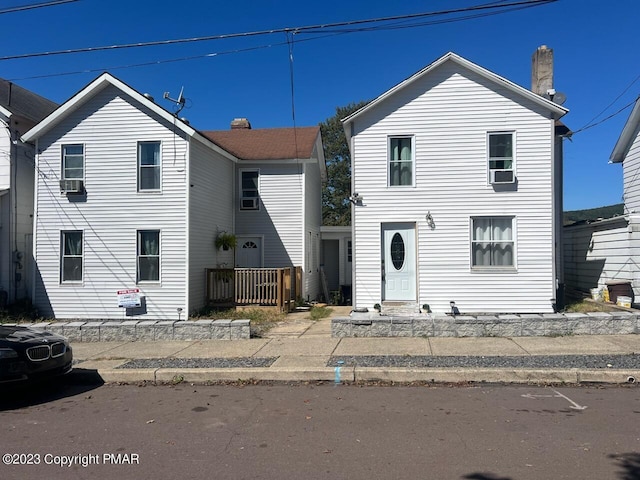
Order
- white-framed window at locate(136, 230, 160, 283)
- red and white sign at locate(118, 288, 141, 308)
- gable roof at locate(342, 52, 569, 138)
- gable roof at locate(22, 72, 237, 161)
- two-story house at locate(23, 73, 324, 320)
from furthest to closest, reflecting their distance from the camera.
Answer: white-framed window at locate(136, 230, 160, 283) < two-story house at locate(23, 73, 324, 320) < gable roof at locate(22, 72, 237, 161) < red and white sign at locate(118, 288, 141, 308) < gable roof at locate(342, 52, 569, 138)

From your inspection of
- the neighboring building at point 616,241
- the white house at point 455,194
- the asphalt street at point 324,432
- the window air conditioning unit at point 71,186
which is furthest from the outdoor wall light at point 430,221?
the window air conditioning unit at point 71,186

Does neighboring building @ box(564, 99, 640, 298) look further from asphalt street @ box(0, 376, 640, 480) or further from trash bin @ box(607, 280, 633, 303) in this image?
asphalt street @ box(0, 376, 640, 480)

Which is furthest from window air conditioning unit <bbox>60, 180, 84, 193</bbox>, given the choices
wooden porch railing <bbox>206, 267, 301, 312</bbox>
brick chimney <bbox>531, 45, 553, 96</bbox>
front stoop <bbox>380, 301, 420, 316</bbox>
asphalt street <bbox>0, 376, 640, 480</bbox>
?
brick chimney <bbox>531, 45, 553, 96</bbox>

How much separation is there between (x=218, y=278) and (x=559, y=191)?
11.1 meters

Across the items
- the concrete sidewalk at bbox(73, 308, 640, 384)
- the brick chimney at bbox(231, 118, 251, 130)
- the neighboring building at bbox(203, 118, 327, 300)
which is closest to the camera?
the concrete sidewalk at bbox(73, 308, 640, 384)

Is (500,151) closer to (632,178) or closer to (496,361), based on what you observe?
(632,178)

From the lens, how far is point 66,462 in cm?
461

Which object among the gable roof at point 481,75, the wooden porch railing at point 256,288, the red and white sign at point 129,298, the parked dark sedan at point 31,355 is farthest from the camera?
the wooden porch railing at point 256,288

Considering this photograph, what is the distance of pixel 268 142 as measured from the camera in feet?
64.5

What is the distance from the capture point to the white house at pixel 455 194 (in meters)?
12.8

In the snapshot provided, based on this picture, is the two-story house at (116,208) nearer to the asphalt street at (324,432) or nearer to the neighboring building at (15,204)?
the neighboring building at (15,204)

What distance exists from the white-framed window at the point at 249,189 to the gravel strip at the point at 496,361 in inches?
426

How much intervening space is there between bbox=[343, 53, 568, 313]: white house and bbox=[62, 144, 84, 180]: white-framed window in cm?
795

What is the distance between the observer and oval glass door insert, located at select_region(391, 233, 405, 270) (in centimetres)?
1333
